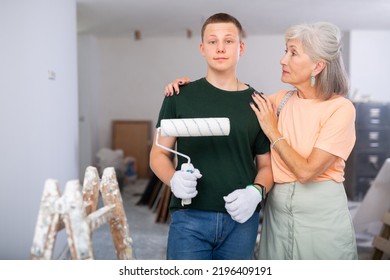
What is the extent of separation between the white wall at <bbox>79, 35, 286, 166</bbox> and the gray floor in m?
0.60

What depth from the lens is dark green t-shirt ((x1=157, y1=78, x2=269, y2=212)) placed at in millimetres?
1114

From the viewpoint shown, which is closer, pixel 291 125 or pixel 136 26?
pixel 291 125

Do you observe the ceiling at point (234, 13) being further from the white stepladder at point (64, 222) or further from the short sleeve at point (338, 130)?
the white stepladder at point (64, 222)

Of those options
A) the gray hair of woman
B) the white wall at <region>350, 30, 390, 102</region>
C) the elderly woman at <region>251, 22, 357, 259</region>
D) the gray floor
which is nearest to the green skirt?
the elderly woman at <region>251, 22, 357, 259</region>

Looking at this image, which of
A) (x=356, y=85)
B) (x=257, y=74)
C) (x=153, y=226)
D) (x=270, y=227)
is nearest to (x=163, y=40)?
(x=257, y=74)

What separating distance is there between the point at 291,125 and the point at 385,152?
10.4ft

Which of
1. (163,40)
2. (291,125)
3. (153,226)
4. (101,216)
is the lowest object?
(153,226)

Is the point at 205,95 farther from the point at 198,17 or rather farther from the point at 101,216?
the point at 198,17

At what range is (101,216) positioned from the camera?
0.93 metres

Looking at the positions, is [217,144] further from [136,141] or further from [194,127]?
[136,141]

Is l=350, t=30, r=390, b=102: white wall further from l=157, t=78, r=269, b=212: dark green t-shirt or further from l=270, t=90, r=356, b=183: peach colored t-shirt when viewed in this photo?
l=157, t=78, r=269, b=212: dark green t-shirt

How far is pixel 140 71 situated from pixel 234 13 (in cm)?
148

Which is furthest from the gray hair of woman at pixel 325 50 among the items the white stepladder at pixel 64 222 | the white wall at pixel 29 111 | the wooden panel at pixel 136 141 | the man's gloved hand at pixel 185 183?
the wooden panel at pixel 136 141

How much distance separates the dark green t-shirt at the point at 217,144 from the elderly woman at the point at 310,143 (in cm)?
4
